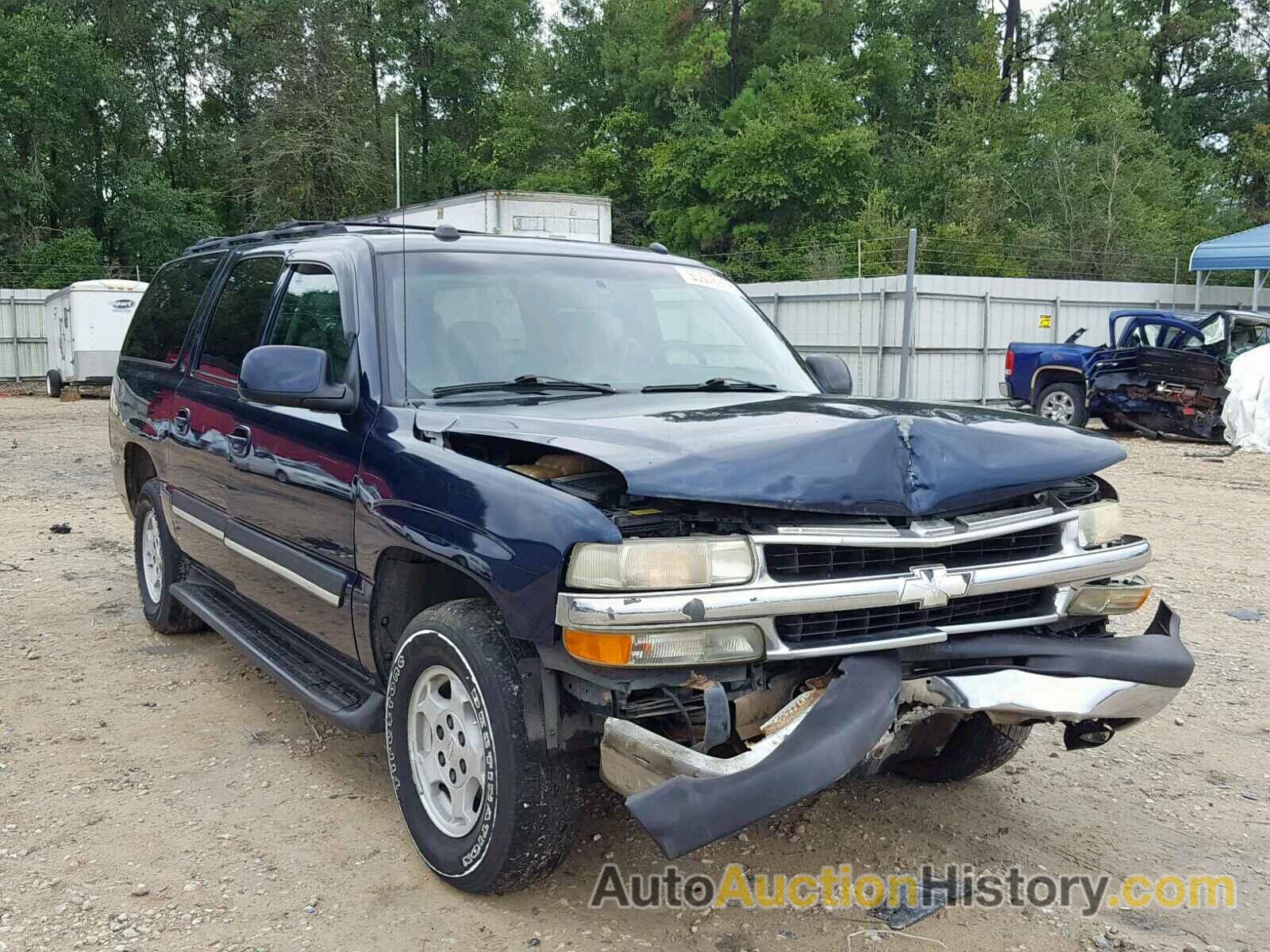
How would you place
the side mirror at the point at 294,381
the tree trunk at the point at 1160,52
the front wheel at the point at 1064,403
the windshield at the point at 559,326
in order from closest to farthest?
the side mirror at the point at 294,381
the windshield at the point at 559,326
the front wheel at the point at 1064,403
the tree trunk at the point at 1160,52

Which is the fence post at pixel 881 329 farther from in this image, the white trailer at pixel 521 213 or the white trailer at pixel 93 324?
the white trailer at pixel 93 324

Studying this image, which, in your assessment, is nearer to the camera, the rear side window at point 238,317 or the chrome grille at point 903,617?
the chrome grille at point 903,617

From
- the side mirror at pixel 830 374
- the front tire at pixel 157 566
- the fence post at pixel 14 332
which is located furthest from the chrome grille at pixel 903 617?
the fence post at pixel 14 332

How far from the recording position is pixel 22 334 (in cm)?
2533

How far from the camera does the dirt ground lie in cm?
306

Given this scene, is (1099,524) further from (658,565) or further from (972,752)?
(658,565)

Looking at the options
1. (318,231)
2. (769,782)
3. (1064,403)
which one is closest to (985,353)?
(1064,403)

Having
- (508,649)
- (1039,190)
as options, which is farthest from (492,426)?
(1039,190)

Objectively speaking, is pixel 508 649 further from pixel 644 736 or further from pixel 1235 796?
pixel 1235 796

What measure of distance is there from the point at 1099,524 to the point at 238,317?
3.52m

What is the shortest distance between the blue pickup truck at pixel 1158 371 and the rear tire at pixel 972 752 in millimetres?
12436

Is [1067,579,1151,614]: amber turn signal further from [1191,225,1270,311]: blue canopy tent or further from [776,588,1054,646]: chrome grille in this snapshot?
[1191,225,1270,311]: blue canopy tent

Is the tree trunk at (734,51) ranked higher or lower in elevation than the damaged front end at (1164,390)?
higher

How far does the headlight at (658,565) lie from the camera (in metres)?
2.67
